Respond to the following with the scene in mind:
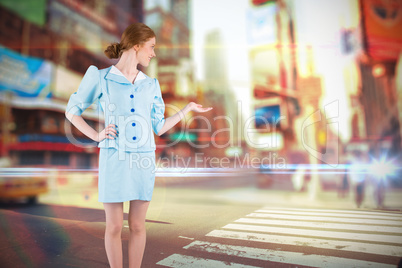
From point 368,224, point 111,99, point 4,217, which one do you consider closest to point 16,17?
point 4,217

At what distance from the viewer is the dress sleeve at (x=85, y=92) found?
6.41 ft

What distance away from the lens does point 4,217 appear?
445 cm

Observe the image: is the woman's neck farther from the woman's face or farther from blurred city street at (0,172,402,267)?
blurred city street at (0,172,402,267)

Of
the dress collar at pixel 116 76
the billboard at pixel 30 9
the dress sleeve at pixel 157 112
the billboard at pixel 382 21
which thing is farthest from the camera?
the billboard at pixel 30 9

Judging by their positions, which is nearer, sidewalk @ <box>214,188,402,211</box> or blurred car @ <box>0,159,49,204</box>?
blurred car @ <box>0,159,49,204</box>

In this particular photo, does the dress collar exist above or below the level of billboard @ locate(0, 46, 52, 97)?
below

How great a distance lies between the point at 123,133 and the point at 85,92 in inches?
17.4

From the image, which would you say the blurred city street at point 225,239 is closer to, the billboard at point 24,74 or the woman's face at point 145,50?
the woman's face at point 145,50

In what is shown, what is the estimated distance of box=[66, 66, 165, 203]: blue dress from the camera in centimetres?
190

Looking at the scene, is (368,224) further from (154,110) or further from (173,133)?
(173,133)

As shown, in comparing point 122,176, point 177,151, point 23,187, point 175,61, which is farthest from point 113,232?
point 175,61

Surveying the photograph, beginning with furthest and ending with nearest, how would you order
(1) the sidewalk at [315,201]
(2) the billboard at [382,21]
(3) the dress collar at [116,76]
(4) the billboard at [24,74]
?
1. (4) the billboard at [24,74]
2. (2) the billboard at [382,21]
3. (1) the sidewalk at [315,201]
4. (3) the dress collar at [116,76]

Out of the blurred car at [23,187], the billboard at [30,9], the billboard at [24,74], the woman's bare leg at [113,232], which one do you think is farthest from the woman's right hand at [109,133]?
the billboard at [30,9]

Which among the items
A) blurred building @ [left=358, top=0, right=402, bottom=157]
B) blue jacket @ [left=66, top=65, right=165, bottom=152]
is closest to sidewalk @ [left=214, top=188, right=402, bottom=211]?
blue jacket @ [left=66, top=65, right=165, bottom=152]
